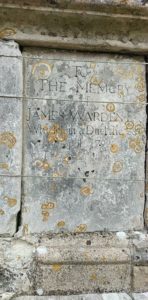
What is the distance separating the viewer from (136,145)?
8.20 feet

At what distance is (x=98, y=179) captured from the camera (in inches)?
96.7

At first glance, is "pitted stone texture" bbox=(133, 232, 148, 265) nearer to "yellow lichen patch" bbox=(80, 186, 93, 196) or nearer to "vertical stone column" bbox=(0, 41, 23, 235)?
"yellow lichen patch" bbox=(80, 186, 93, 196)

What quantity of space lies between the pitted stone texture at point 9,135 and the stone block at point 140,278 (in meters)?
0.81

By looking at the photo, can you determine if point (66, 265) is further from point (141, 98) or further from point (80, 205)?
point (141, 98)

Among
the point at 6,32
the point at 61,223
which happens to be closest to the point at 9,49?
the point at 6,32

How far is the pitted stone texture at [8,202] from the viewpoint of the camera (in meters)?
2.30

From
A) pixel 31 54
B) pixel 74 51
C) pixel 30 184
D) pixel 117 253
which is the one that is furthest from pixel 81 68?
pixel 117 253

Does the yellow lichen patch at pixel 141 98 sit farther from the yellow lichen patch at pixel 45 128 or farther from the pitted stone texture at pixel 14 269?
the pitted stone texture at pixel 14 269

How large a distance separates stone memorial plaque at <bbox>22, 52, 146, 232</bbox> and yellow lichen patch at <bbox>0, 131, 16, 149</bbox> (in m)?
0.09

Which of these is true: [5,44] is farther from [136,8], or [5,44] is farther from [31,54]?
[136,8]

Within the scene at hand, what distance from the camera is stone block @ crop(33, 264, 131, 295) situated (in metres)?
2.30

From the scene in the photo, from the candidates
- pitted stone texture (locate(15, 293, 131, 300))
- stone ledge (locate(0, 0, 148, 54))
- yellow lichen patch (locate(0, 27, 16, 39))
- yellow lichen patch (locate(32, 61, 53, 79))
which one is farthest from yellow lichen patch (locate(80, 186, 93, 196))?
yellow lichen patch (locate(0, 27, 16, 39))

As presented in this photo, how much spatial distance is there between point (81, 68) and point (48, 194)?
0.69 metres

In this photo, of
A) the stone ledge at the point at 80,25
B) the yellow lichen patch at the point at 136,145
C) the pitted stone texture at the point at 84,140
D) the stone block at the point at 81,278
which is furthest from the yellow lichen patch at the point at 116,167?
the stone ledge at the point at 80,25
